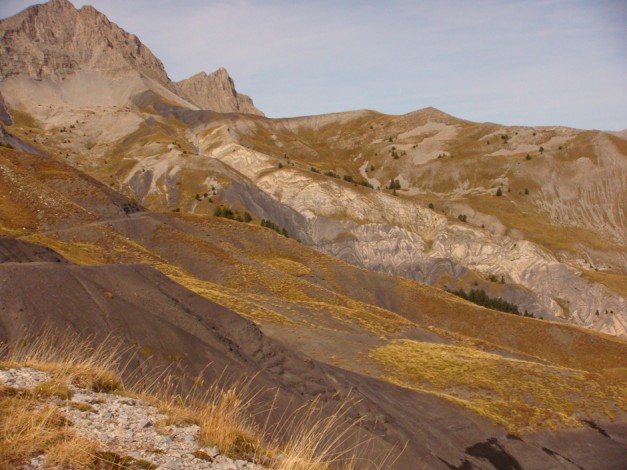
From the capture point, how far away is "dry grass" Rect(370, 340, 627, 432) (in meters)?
37.2

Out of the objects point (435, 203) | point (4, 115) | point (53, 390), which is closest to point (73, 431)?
point (53, 390)

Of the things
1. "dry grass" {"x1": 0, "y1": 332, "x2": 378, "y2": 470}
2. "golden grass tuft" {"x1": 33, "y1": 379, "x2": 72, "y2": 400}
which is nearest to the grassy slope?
"dry grass" {"x1": 0, "y1": 332, "x2": 378, "y2": 470}

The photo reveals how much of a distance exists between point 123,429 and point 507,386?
40.9m

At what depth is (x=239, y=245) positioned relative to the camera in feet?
268

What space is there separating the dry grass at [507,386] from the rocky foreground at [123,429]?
31652 millimetres

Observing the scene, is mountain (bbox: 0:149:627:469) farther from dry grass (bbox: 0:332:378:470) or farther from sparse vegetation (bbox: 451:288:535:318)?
sparse vegetation (bbox: 451:288:535:318)

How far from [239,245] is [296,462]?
75.1m

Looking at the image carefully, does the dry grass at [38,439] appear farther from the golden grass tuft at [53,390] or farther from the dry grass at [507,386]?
Result: the dry grass at [507,386]

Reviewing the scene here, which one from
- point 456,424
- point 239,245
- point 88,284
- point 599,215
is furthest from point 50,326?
point 599,215

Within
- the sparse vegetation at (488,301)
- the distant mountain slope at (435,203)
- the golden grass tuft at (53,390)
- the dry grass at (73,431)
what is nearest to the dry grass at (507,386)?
the dry grass at (73,431)

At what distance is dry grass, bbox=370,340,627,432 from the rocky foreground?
31.7 m

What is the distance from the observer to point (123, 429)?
25.7 feet

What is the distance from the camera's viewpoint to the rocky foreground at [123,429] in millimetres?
7195

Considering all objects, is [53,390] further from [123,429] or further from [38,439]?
[38,439]
